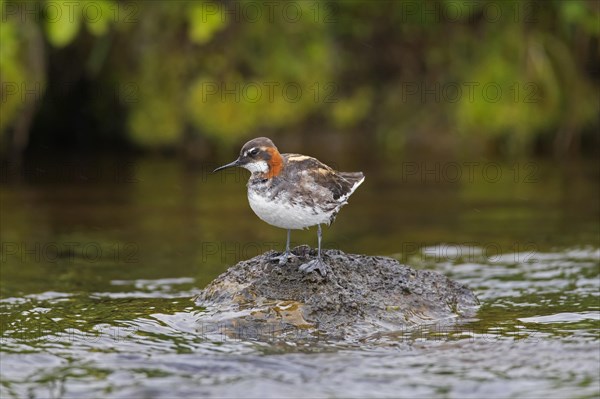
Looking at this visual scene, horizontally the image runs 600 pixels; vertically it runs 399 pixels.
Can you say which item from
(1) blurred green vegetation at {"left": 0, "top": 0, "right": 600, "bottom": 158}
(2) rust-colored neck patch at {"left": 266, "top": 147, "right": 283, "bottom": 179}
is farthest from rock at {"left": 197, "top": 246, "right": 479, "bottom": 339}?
(1) blurred green vegetation at {"left": 0, "top": 0, "right": 600, "bottom": 158}

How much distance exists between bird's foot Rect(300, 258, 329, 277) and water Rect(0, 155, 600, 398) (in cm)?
69

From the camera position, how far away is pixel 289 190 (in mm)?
7727

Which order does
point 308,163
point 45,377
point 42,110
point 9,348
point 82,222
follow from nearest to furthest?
point 45,377
point 9,348
point 308,163
point 82,222
point 42,110

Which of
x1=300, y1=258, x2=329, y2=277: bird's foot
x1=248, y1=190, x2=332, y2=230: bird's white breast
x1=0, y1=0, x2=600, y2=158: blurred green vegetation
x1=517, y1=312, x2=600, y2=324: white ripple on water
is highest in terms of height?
x1=0, y1=0, x2=600, y2=158: blurred green vegetation

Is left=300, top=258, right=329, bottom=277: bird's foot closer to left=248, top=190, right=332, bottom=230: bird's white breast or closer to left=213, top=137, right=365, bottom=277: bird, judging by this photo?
left=213, top=137, right=365, bottom=277: bird

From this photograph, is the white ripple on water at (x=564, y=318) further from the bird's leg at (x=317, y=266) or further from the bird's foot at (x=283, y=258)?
the bird's foot at (x=283, y=258)

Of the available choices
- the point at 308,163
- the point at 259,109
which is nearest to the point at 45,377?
the point at 308,163

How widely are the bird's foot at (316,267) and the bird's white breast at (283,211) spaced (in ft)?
1.19

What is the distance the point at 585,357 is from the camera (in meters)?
7.23

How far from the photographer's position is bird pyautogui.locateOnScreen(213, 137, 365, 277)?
771cm

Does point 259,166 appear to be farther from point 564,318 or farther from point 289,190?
point 564,318

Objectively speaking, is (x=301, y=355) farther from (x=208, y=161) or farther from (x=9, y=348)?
(x=208, y=161)

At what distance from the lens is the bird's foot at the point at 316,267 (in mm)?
7959

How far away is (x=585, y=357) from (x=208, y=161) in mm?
11830
